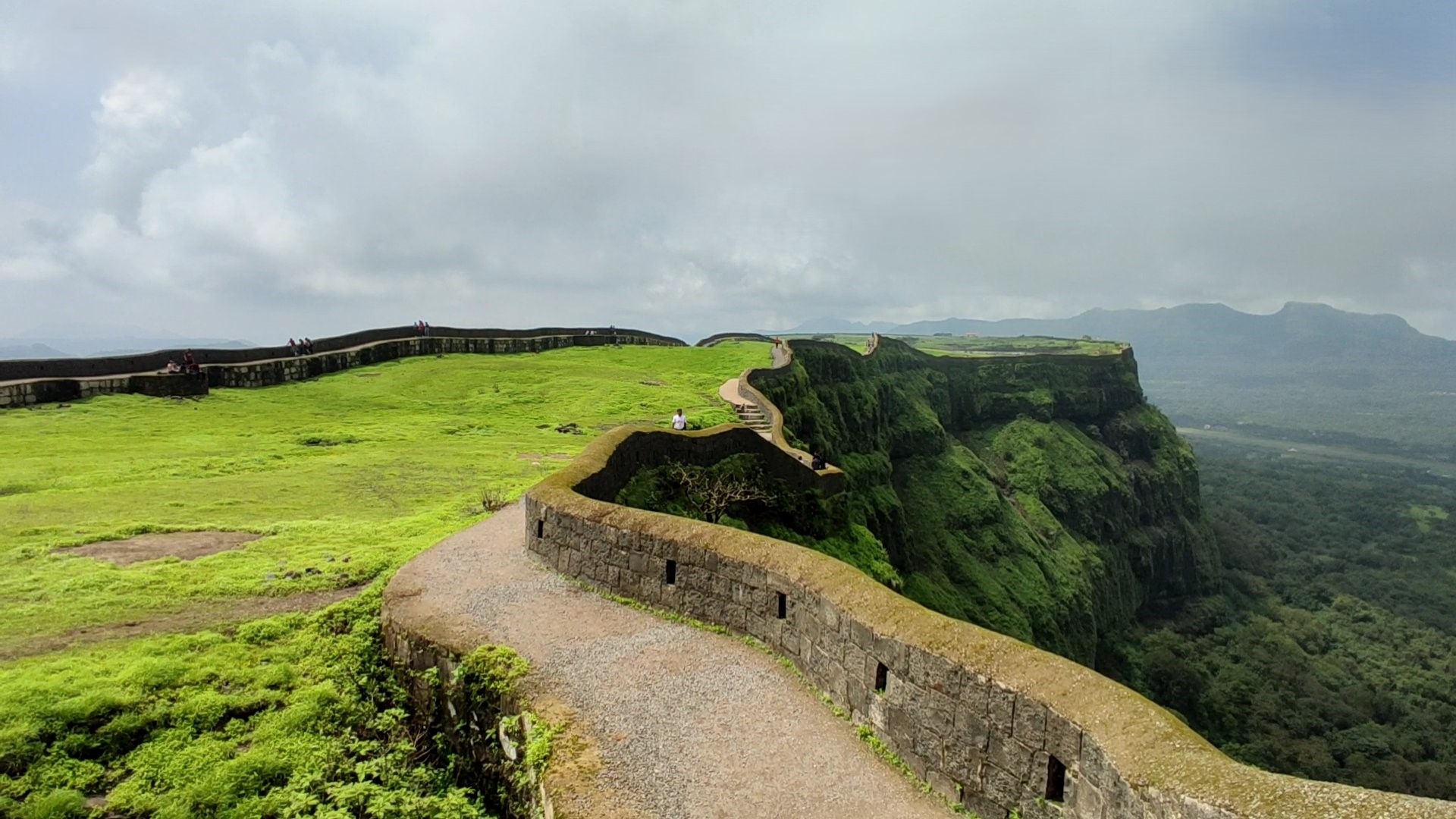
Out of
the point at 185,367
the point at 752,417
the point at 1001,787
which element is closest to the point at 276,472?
the point at 185,367

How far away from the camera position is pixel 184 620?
9.91 metres

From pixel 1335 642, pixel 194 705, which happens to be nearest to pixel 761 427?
pixel 194 705

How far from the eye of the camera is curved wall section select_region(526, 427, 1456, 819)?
193 inches

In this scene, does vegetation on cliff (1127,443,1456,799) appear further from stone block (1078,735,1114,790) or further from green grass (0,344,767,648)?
stone block (1078,735,1114,790)

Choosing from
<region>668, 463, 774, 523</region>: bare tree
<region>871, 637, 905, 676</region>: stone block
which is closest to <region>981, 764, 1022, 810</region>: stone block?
<region>871, 637, 905, 676</region>: stone block

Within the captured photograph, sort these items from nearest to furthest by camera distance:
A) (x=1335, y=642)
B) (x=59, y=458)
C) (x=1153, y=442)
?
(x=59, y=458) → (x=1335, y=642) → (x=1153, y=442)

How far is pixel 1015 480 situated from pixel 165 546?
79.4 metres

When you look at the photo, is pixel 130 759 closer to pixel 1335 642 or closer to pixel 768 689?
pixel 768 689

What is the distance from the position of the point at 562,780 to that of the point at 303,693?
13.2 feet

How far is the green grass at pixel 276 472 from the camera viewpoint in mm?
11039

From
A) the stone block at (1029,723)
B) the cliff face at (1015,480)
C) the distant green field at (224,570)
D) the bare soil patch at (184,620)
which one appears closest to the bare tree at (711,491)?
the distant green field at (224,570)

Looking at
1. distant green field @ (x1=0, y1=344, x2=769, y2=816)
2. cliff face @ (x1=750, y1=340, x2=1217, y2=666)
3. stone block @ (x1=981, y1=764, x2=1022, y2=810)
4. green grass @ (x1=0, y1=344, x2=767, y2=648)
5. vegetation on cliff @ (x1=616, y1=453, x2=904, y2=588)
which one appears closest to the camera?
stone block @ (x1=981, y1=764, x2=1022, y2=810)

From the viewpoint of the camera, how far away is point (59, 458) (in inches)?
696

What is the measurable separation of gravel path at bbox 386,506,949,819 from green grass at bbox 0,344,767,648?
2.91 m
